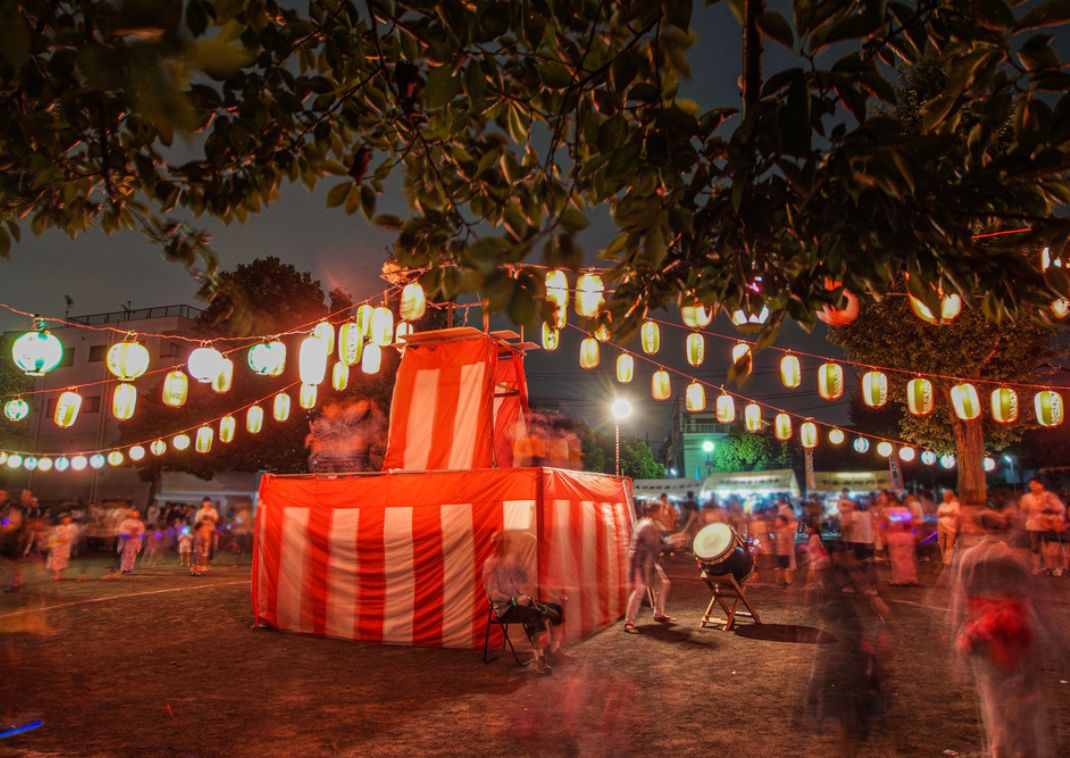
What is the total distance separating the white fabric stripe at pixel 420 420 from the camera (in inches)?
364

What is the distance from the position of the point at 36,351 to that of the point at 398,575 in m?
5.74

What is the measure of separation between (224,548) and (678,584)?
19.1m

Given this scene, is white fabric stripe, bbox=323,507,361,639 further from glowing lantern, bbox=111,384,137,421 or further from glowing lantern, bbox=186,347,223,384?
glowing lantern, bbox=111,384,137,421

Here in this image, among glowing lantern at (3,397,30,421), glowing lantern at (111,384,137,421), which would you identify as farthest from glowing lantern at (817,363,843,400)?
glowing lantern at (3,397,30,421)

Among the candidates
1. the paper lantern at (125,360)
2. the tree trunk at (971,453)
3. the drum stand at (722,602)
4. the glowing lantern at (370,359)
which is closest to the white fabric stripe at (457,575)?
the drum stand at (722,602)

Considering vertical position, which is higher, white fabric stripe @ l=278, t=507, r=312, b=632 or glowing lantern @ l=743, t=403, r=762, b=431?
glowing lantern @ l=743, t=403, r=762, b=431

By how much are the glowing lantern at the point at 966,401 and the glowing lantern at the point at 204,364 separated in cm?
1300

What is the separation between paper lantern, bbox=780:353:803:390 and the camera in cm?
1157

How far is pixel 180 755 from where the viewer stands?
448 centimetres

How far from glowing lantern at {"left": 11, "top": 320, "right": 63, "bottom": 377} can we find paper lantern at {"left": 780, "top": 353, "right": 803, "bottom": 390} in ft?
37.5

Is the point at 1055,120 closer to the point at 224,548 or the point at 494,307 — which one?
the point at 494,307

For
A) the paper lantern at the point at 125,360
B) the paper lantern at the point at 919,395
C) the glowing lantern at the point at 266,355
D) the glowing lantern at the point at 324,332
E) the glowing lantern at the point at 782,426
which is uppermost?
the glowing lantern at the point at 324,332

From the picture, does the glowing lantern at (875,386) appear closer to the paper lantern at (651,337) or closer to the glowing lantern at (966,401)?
the glowing lantern at (966,401)

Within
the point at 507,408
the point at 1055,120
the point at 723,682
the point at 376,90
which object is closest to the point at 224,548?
the point at 507,408
